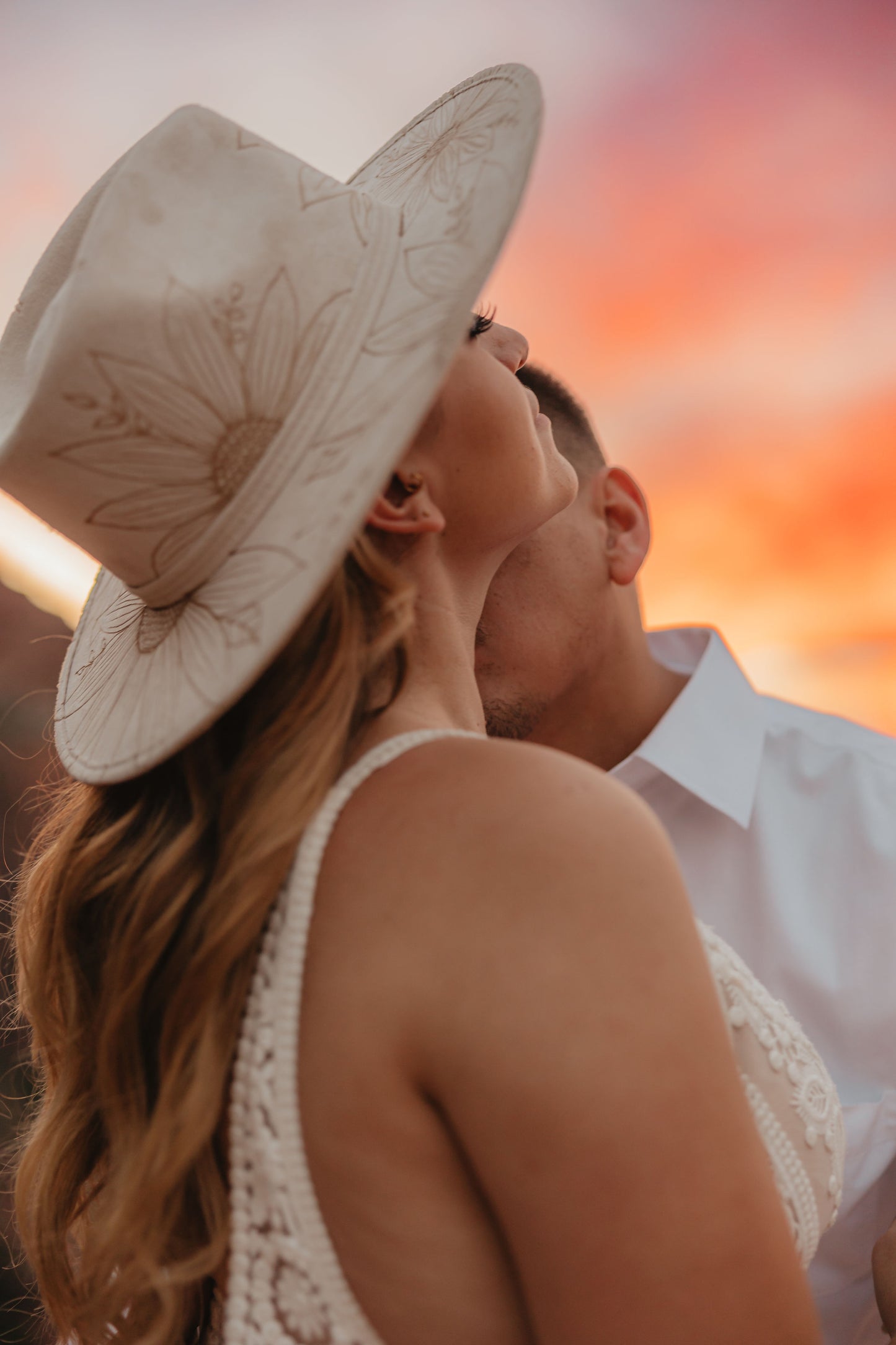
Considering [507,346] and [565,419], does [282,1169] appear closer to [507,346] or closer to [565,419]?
[507,346]

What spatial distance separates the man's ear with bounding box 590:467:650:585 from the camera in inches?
92.8

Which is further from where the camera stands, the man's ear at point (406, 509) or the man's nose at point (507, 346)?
the man's nose at point (507, 346)

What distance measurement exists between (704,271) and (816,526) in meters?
1.23

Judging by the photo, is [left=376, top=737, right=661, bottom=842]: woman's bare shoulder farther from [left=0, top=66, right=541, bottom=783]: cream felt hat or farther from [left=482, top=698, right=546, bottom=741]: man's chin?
[left=482, top=698, right=546, bottom=741]: man's chin

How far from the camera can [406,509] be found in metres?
0.98

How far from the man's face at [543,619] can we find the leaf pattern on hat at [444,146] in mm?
1028

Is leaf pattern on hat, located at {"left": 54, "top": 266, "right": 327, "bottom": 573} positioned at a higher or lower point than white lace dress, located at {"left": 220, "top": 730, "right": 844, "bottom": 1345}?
higher

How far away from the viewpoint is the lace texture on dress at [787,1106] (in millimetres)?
937

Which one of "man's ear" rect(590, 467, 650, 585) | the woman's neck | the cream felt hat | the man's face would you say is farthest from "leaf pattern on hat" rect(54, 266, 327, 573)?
"man's ear" rect(590, 467, 650, 585)

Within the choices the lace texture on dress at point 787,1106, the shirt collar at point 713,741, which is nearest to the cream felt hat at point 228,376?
the lace texture on dress at point 787,1106

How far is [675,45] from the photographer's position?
2570mm

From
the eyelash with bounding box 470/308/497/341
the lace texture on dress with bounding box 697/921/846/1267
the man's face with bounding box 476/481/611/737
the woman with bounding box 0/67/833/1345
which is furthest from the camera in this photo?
the man's face with bounding box 476/481/611/737

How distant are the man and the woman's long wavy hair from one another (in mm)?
1278

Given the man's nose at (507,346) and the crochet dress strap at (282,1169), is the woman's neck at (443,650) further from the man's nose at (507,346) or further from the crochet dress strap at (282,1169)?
the man's nose at (507,346)
